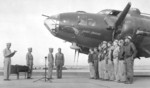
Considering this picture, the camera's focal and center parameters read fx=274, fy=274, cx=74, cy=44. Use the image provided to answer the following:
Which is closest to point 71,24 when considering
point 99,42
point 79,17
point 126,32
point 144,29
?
point 79,17

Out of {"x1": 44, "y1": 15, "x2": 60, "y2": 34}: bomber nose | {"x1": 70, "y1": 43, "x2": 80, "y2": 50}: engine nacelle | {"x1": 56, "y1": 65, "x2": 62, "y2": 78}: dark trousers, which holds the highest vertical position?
{"x1": 44, "y1": 15, "x2": 60, "y2": 34}: bomber nose

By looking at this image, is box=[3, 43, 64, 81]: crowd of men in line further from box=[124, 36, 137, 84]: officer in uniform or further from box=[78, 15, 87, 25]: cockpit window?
box=[124, 36, 137, 84]: officer in uniform

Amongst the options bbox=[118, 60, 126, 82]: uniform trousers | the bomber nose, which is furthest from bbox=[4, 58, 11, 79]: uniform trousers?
bbox=[118, 60, 126, 82]: uniform trousers

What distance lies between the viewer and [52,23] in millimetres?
16828

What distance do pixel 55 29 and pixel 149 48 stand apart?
236 inches

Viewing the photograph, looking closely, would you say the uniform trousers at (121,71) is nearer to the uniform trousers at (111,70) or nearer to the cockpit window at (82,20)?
the uniform trousers at (111,70)

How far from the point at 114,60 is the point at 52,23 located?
484cm

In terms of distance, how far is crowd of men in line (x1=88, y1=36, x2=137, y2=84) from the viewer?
516 inches

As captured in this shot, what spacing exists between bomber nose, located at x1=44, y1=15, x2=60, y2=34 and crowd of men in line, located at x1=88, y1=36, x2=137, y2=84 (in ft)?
8.79

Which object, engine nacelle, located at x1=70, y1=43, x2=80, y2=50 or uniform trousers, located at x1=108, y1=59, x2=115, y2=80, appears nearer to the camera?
uniform trousers, located at x1=108, y1=59, x2=115, y2=80

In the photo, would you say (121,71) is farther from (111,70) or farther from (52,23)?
(52,23)

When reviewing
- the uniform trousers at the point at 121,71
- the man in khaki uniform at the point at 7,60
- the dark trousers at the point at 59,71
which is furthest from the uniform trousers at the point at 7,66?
the uniform trousers at the point at 121,71

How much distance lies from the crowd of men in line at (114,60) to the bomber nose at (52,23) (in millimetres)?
2680

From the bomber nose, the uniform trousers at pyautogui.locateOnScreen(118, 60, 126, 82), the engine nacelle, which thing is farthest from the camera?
the engine nacelle
